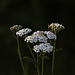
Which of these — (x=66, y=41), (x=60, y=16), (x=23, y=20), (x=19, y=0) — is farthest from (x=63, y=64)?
(x=19, y=0)

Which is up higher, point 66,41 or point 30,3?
point 30,3

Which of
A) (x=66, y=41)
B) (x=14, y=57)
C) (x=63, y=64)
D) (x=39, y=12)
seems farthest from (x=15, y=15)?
(x=63, y=64)

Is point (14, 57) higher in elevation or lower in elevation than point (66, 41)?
lower

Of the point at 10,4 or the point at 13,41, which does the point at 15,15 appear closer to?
the point at 10,4

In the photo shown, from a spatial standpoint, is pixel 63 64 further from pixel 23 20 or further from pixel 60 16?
pixel 23 20

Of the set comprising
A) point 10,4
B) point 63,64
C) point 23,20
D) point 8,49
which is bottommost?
point 63,64
